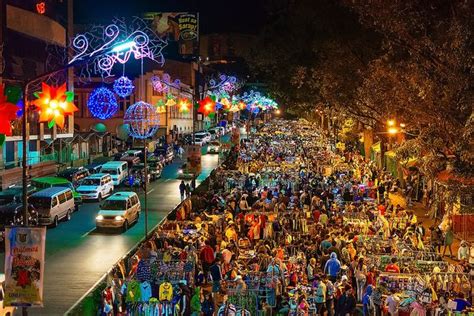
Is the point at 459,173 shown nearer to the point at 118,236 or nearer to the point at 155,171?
the point at 118,236

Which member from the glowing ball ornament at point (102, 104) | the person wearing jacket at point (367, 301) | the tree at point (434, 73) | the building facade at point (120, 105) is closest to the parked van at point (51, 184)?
the glowing ball ornament at point (102, 104)

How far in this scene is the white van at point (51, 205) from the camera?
27.6 meters

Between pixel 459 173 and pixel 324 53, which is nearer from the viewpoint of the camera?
pixel 459 173

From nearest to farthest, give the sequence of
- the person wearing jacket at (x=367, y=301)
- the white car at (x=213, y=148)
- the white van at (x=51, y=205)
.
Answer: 1. the person wearing jacket at (x=367, y=301)
2. the white van at (x=51, y=205)
3. the white car at (x=213, y=148)

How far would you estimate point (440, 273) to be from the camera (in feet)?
51.2

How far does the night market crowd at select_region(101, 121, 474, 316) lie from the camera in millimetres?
14883

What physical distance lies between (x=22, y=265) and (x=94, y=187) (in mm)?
24384

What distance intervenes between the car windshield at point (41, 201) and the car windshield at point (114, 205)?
2230mm

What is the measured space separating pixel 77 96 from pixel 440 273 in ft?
182

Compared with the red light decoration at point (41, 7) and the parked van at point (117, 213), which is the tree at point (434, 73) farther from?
the red light decoration at point (41, 7)

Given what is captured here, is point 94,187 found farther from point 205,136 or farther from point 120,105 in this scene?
point 205,136

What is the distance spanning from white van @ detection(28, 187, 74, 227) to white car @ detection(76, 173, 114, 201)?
5.52 meters

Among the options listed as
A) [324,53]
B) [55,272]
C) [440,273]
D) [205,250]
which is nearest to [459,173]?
[440,273]

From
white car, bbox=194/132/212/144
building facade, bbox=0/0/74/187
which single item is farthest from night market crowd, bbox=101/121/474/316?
white car, bbox=194/132/212/144
